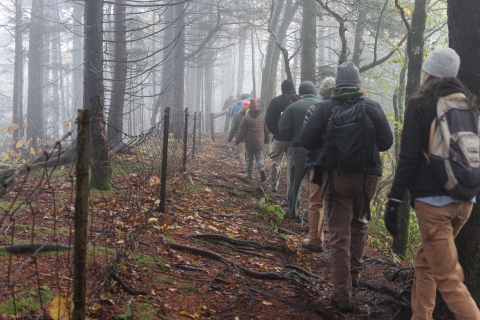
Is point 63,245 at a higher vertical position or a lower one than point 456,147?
lower

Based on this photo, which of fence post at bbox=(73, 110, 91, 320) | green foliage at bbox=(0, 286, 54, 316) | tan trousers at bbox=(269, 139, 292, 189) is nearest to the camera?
fence post at bbox=(73, 110, 91, 320)

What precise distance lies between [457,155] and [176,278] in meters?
2.95

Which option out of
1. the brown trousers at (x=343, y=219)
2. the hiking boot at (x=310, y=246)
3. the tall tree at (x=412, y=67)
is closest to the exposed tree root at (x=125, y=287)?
the brown trousers at (x=343, y=219)

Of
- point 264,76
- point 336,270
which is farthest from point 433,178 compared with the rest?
point 264,76

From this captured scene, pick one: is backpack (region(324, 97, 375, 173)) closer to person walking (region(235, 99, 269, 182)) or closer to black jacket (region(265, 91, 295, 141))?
black jacket (region(265, 91, 295, 141))

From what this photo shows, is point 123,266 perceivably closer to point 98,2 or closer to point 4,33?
point 98,2

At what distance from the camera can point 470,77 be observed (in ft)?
13.6

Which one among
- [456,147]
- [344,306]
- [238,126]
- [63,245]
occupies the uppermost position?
[238,126]

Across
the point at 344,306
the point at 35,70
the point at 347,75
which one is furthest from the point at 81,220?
the point at 35,70

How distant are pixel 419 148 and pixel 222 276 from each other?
2.66 meters

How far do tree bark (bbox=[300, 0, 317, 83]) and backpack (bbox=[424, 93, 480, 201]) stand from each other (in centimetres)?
1008

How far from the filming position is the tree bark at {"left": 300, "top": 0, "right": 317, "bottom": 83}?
13.4m

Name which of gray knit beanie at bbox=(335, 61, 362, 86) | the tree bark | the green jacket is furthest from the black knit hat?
gray knit beanie at bbox=(335, 61, 362, 86)

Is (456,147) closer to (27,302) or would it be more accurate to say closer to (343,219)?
(343,219)
